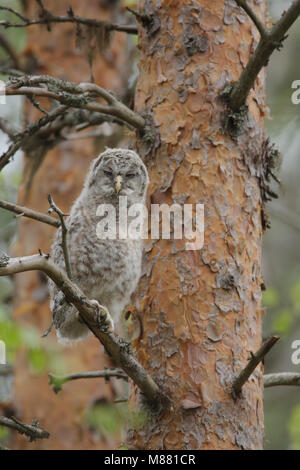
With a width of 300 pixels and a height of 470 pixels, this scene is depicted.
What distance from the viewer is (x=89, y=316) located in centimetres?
256

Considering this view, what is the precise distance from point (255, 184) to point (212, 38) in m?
0.78

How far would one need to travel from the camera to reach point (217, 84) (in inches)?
134

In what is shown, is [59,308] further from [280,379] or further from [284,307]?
[284,307]

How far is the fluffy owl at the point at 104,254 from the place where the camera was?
139 inches

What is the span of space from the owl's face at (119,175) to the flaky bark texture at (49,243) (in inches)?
60.0

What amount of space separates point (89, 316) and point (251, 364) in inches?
27.6

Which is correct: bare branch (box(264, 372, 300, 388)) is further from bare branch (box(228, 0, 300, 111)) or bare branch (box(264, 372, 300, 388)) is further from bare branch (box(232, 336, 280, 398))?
bare branch (box(228, 0, 300, 111))

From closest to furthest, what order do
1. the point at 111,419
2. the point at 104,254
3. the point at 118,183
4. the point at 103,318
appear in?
the point at 111,419 < the point at 103,318 < the point at 104,254 < the point at 118,183

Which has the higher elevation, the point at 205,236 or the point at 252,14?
the point at 252,14

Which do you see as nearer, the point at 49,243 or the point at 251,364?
the point at 251,364

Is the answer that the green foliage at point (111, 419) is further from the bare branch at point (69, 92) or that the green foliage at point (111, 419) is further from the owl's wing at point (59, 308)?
the bare branch at point (69, 92)

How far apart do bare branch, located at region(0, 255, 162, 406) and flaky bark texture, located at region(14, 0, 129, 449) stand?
2323mm

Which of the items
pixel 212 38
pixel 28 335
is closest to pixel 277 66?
pixel 212 38

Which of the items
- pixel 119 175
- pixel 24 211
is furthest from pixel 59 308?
pixel 119 175
